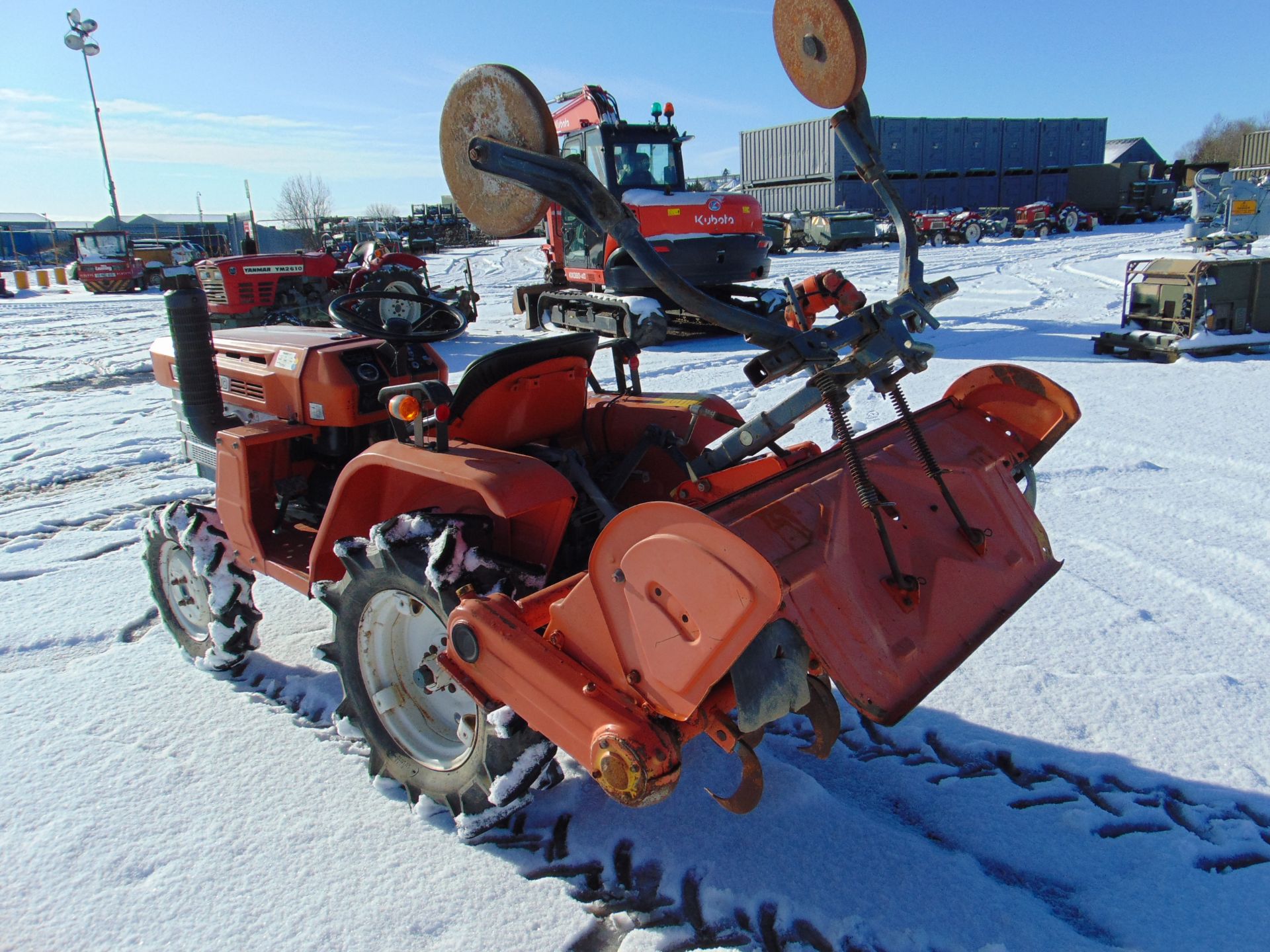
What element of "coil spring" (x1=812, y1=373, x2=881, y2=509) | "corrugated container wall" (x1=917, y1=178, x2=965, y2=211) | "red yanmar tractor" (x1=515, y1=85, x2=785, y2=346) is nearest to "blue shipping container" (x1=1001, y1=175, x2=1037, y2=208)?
"corrugated container wall" (x1=917, y1=178, x2=965, y2=211)

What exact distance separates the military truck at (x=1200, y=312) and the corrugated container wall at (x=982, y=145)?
29.8 m

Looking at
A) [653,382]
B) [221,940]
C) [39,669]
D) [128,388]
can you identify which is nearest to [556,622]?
[221,940]

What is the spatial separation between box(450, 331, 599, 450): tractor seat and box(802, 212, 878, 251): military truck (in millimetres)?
23079

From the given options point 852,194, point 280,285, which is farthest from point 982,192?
point 280,285

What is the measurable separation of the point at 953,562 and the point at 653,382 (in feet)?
19.5

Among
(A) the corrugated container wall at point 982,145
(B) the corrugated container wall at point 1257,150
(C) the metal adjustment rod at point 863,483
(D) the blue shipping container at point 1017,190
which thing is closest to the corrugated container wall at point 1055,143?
(D) the blue shipping container at point 1017,190

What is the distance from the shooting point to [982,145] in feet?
116

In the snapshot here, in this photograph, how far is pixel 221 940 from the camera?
205 centimetres

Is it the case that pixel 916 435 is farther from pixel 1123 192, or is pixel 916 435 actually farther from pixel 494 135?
pixel 1123 192

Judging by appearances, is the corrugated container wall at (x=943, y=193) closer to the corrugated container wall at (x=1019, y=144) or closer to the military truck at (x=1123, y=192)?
the corrugated container wall at (x=1019, y=144)

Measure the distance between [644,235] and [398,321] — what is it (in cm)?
684

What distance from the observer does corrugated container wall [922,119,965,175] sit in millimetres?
33969

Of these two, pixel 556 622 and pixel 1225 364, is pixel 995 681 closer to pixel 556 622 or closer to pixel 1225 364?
pixel 556 622

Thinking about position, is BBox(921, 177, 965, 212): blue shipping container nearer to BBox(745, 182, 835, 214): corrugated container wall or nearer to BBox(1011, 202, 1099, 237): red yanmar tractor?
BBox(745, 182, 835, 214): corrugated container wall
